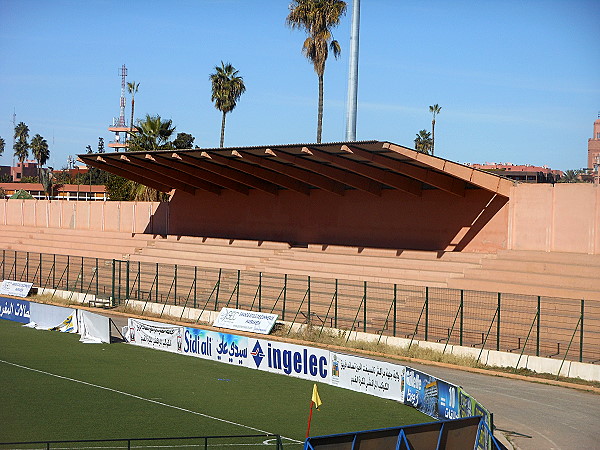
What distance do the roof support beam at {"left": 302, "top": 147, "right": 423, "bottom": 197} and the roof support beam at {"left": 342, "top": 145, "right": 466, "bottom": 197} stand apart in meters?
2.18

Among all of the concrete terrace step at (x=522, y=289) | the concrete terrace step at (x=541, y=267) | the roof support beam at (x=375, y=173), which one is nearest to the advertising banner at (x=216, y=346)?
the concrete terrace step at (x=522, y=289)

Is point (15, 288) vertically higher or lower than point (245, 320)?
higher

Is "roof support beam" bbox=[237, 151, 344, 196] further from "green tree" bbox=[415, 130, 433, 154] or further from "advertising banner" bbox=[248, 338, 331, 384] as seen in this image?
"green tree" bbox=[415, 130, 433, 154]

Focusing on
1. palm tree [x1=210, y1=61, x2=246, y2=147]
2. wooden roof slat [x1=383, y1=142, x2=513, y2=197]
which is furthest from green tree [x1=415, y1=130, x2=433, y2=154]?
wooden roof slat [x1=383, y1=142, x2=513, y2=197]

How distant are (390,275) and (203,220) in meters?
20.8

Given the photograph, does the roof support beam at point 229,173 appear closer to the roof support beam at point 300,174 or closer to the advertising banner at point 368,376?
the roof support beam at point 300,174

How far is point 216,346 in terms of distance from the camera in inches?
1161

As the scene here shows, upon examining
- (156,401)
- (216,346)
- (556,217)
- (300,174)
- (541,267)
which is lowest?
(156,401)

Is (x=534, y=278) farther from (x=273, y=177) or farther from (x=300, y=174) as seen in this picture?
(x=273, y=177)

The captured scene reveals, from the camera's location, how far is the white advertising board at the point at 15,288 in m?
47.3

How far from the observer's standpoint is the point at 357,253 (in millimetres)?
43062

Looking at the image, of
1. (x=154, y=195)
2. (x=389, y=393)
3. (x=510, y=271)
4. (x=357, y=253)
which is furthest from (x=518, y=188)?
(x=154, y=195)

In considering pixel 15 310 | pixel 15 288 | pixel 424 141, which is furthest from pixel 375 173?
pixel 424 141

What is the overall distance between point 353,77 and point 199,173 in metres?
13.3
